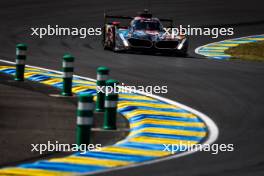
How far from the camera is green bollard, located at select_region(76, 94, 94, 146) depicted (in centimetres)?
1151

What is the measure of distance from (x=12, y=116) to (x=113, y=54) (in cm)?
1119

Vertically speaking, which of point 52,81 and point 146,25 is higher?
point 146,25

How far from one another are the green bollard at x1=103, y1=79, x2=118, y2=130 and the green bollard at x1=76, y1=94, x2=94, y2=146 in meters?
1.32

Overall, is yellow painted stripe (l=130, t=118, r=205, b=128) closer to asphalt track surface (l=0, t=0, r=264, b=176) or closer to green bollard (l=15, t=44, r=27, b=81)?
asphalt track surface (l=0, t=0, r=264, b=176)

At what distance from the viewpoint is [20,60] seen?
19078 millimetres

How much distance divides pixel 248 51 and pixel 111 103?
14.9 metres

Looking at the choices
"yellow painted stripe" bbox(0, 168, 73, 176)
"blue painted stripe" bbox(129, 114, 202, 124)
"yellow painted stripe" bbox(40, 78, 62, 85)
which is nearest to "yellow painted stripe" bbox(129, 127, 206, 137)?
"blue painted stripe" bbox(129, 114, 202, 124)

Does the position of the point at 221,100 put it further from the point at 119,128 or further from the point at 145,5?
the point at 145,5

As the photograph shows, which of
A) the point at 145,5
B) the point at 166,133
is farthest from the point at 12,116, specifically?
the point at 145,5

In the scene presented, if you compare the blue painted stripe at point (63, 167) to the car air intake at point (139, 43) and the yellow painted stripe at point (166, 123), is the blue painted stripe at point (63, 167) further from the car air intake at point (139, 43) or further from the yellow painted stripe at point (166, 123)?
the car air intake at point (139, 43)

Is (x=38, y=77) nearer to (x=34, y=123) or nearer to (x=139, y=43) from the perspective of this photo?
(x=139, y=43)

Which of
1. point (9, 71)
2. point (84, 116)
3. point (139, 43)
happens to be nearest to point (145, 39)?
point (139, 43)

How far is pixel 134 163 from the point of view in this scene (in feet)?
35.1

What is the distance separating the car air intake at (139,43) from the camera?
25270mm
